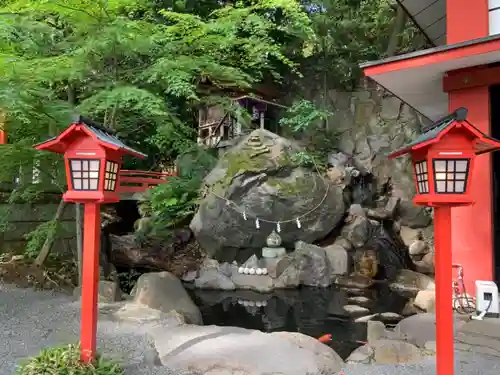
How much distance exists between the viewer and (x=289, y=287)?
43.7 ft

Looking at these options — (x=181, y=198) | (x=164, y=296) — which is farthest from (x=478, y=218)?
(x=181, y=198)

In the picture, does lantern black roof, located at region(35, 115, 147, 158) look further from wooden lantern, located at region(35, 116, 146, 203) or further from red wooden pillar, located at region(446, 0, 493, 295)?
red wooden pillar, located at region(446, 0, 493, 295)

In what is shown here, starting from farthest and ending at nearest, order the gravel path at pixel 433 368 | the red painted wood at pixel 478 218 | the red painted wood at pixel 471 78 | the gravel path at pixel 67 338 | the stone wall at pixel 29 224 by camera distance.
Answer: the stone wall at pixel 29 224
the red painted wood at pixel 478 218
the red painted wood at pixel 471 78
the gravel path at pixel 67 338
the gravel path at pixel 433 368

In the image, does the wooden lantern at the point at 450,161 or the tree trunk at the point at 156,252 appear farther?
the tree trunk at the point at 156,252

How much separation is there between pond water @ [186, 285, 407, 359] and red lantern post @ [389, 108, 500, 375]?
3774 millimetres

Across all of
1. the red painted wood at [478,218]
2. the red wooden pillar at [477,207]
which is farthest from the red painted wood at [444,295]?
the red wooden pillar at [477,207]

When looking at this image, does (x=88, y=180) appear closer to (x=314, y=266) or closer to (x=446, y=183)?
(x=446, y=183)

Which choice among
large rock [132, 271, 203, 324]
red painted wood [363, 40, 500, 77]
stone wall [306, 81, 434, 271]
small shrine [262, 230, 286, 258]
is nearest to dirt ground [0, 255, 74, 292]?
large rock [132, 271, 203, 324]

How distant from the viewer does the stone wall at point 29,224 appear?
11109mm

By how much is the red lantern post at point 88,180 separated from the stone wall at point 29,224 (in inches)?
273

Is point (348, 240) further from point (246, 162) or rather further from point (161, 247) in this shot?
point (161, 247)

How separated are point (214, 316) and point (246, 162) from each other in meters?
5.65

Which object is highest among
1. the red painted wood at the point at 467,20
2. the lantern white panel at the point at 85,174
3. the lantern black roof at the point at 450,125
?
the red painted wood at the point at 467,20

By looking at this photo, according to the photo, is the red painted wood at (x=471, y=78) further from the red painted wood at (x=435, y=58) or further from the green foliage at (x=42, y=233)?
the green foliage at (x=42, y=233)
